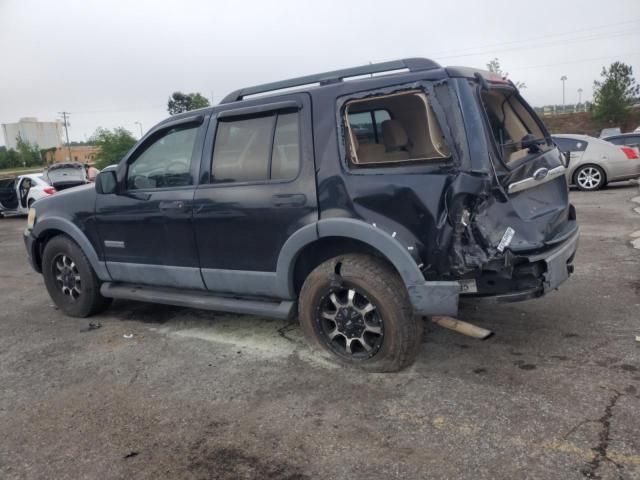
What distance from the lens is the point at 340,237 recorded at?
3707 mm

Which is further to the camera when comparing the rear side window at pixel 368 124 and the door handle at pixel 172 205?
the door handle at pixel 172 205

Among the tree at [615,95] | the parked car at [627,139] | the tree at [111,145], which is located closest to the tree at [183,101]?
the tree at [111,145]

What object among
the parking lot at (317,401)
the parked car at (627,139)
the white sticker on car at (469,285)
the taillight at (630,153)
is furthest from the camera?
the parked car at (627,139)

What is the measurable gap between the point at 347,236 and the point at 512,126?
5.27ft

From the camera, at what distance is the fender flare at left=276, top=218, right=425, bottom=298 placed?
3.36 m

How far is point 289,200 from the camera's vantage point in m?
3.79

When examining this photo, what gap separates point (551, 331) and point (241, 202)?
2633 mm

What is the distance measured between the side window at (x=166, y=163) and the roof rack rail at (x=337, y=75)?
19.1 inches

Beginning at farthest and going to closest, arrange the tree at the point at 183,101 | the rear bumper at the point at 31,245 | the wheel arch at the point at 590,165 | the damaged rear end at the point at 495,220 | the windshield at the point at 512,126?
the tree at the point at 183,101
the wheel arch at the point at 590,165
the rear bumper at the point at 31,245
the windshield at the point at 512,126
the damaged rear end at the point at 495,220

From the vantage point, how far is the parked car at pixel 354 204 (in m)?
3.28

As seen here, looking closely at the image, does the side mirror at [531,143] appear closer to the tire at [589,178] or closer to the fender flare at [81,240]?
the fender flare at [81,240]

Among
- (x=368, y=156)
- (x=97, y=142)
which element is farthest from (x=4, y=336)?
(x=97, y=142)

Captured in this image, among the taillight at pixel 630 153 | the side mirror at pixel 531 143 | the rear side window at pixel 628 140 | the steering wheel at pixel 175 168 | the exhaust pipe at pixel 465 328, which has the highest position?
the steering wheel at pixel 175 168

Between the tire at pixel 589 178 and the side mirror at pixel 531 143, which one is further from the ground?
the side mirror at pixel 531 143
